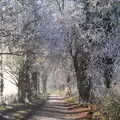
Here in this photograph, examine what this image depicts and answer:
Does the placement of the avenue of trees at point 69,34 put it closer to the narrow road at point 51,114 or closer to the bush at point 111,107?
the narrow road at point 51,114

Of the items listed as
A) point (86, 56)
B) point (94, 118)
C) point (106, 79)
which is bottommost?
point (94, 118)

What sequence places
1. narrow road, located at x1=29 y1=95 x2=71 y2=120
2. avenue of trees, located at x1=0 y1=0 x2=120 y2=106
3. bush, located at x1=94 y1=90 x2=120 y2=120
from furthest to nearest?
1. narrow road, located at x1=29 y1=95 x2=71 y2=120
2. avenue of trees, located at x1=0 y1=0 x2=120 y2=106
3. bush, located at x1=94 y1=90 x2=120 y2=120

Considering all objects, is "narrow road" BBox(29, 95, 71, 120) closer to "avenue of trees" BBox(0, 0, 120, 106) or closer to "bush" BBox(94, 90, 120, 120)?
"avenue of trees" BBox(0, 0, 120, 106)

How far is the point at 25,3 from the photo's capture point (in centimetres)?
2553

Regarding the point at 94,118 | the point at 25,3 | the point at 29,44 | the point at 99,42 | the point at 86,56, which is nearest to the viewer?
the point at 25,3

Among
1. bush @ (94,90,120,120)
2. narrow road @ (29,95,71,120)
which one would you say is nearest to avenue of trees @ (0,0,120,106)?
narrow road @ (29,95,71,120)

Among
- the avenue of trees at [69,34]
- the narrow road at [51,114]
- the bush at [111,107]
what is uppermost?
the avenue of trees at [69,34]

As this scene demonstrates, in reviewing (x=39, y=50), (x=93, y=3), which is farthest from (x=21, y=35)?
(x=39, y=50)

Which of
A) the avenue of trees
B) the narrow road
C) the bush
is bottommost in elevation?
the narrow road

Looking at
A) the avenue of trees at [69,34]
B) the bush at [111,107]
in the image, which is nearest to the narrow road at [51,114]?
the avenue of trees at [69,34]

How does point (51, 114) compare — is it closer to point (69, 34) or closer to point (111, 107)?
point (69, 34)

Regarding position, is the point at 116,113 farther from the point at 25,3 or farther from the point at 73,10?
the point at 73,10

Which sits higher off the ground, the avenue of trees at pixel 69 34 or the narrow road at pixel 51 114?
the avenue of trees at pixel 69 34

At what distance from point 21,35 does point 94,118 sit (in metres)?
7.21
